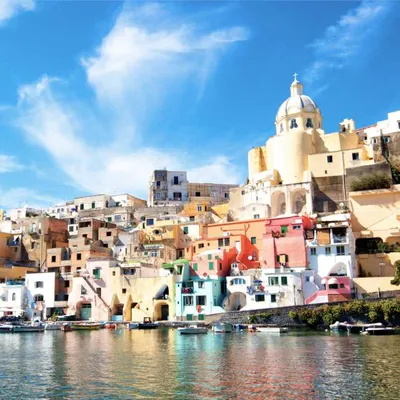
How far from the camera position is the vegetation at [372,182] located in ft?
176

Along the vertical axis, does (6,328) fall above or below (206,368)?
above

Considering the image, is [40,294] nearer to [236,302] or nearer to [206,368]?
[236,302]

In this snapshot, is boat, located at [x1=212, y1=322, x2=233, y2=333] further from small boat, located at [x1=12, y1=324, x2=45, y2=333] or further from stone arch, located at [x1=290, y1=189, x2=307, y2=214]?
stone arch, located at [x1=290, y1=189, x2=307, y2=214]

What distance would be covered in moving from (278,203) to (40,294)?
26.4 meters

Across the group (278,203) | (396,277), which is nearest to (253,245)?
(278,203)

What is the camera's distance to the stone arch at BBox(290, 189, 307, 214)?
58.0 metres

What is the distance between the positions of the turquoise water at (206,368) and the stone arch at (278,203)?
23.9m

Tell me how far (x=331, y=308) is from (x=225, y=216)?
74.7 feet

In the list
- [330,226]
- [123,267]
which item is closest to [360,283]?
[330,226]

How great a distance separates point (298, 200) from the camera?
5903cm

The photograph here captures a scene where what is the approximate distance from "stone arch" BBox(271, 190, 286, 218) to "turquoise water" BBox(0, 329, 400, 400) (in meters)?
23.9

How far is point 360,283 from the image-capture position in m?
45.8

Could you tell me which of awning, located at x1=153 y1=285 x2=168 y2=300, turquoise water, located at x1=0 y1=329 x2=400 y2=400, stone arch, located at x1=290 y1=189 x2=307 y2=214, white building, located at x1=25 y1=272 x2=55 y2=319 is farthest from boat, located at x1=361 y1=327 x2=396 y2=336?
white building, located at x1=25 y1=272 x2=55 y2=319

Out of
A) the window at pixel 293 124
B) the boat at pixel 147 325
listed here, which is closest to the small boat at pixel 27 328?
the boat at pixel 147 325
